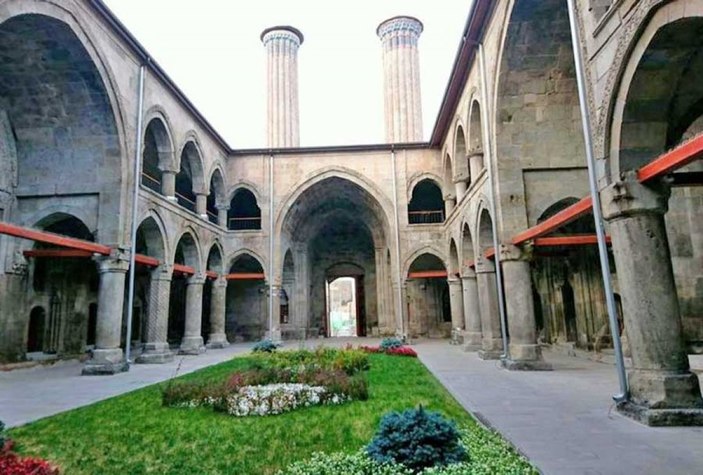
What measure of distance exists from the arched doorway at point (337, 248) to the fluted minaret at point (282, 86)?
584 centimetres

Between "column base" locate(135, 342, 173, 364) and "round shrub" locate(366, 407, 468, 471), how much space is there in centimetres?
1151

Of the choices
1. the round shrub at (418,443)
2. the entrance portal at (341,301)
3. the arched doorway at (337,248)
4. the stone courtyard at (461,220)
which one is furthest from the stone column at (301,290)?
the entrance portal at (341,301)

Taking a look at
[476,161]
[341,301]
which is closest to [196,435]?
[476,161]

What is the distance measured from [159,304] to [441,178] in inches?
494

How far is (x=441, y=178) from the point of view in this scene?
20219 mm

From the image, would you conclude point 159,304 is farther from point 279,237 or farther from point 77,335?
point 279,237

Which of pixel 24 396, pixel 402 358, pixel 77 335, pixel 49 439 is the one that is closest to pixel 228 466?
pixel 49 439

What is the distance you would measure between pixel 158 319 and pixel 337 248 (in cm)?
1524

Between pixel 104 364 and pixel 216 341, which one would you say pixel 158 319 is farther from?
pixel 216 341

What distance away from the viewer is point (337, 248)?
2825 centimetres

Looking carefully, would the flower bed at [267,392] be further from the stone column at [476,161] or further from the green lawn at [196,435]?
the stone column at [476,161]

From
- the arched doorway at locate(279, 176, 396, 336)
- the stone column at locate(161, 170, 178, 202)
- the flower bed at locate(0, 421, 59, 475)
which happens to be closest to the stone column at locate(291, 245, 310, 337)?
the arched doorway at locate(279, 176, 396, 336)

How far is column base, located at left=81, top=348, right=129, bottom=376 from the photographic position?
10805mm

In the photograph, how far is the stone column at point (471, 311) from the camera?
49.2 ft
